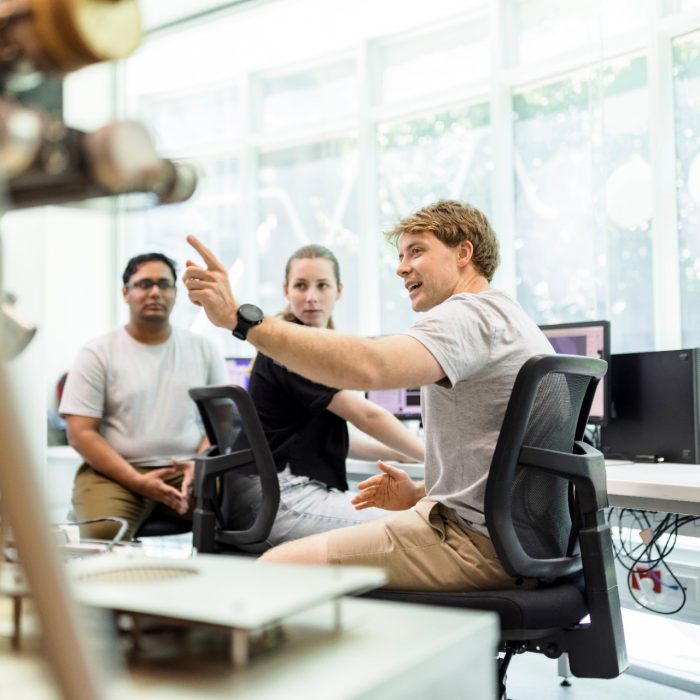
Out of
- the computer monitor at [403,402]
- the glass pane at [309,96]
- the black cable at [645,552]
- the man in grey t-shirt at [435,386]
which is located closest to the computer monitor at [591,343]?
the black cable at [645,552]

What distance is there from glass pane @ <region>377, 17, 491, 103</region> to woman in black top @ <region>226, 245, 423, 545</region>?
325cm

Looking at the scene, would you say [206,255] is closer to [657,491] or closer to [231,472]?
[231,472]

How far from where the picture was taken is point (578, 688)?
8.63 ft

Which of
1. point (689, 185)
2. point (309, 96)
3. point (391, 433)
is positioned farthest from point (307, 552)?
point (309, 96)

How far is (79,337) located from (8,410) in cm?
611

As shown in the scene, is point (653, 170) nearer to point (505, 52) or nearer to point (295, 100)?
point (505, 52)

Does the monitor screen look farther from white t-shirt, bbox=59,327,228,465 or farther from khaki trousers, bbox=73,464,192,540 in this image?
khaki trousers, bbox=73,464,192,540

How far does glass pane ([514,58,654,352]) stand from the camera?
4.11 meters

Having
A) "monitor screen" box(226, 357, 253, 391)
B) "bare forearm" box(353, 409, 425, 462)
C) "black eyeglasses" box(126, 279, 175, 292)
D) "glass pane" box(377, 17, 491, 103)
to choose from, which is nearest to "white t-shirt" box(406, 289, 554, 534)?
"bare forearm" box(353, 409, 425, 462)

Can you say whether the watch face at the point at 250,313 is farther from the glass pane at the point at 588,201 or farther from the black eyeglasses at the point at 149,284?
the glass pane at the point at 588,201

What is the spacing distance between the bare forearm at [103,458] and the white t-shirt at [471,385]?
1488 mm

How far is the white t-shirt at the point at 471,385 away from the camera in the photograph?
150 centimetres

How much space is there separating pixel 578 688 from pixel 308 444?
48.4 inches

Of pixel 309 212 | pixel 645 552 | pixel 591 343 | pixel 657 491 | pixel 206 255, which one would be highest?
pixel 309 212
